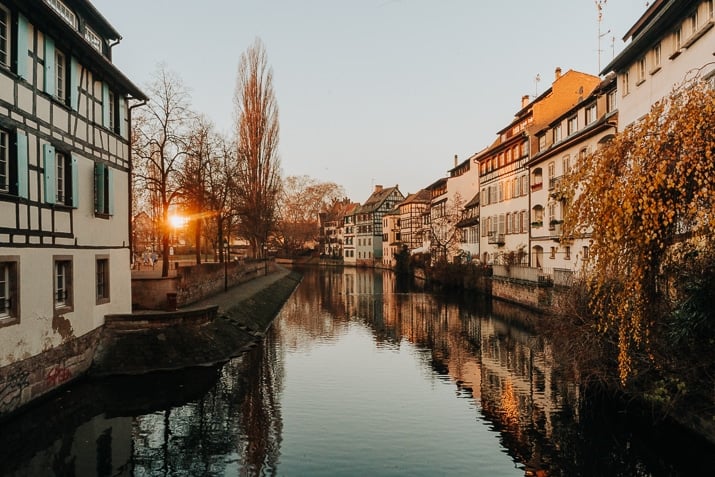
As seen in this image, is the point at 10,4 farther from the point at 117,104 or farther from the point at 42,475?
the point at 42,475

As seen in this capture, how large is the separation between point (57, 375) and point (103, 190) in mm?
5538

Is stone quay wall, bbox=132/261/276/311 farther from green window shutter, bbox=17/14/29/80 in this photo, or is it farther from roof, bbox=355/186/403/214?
roof, bbox=355/186/403/214

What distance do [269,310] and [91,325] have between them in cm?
1642

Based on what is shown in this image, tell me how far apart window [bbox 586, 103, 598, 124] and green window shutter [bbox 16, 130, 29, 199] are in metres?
24.7

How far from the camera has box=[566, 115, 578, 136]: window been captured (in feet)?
98.3

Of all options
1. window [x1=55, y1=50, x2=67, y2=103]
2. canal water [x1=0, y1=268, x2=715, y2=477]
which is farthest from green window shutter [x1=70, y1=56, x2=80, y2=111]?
canal water [x1=0, y1=268, x2=715, y2=477]

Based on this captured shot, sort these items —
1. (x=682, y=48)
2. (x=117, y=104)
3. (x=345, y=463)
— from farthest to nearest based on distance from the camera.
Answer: (x=117, y=104) → (x=682, y=48) → (x=345, y=463)

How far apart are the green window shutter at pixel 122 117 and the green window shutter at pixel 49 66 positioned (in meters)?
4.48

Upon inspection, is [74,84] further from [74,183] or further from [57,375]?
[57,375]

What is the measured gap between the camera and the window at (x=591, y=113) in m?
27.4

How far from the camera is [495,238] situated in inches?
1662

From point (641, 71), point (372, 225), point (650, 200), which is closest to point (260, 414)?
point (650, 200)

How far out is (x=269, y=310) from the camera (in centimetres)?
3138

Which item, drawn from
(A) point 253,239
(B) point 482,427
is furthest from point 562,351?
(A) point 253,239
